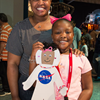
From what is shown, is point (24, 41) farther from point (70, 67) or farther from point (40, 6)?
point (70, 67)

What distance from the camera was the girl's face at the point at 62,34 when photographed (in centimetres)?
85

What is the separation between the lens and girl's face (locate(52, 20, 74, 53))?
848 millimetres

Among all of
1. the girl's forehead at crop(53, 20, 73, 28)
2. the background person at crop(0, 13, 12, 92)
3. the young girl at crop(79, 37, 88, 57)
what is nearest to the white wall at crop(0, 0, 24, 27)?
the background person at crop(0, 13, 12, 92)

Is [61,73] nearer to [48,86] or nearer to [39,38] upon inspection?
[48,86]

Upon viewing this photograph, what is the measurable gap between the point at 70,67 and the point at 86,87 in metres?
0.18

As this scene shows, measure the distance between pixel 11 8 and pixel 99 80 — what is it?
2.95 meters

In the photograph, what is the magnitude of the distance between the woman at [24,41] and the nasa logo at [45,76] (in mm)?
231

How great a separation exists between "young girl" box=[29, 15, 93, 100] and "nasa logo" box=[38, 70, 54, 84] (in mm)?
99

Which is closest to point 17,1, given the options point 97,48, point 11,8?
point 11,8

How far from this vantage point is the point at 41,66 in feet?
2.56

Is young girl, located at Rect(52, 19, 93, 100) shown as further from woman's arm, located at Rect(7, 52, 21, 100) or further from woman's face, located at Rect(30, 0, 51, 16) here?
woman's arm, located at Rect(7, 52, 21, 100)

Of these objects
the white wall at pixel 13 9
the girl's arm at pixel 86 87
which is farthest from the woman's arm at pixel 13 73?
the white wall at pixel 13 9

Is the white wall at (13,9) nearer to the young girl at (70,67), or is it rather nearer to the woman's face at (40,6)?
the woman's face at (40,6)

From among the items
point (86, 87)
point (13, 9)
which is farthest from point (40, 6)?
point (13, 9)
